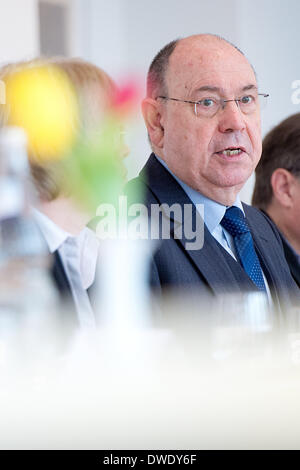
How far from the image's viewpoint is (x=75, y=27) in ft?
4.20

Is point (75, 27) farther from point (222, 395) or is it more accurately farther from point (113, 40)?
point (222, 395)

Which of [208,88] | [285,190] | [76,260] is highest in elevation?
[208,88]

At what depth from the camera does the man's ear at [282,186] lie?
4.94 ft

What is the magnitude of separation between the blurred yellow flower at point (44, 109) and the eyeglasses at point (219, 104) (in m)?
0.17

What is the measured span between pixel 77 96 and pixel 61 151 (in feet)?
0.27

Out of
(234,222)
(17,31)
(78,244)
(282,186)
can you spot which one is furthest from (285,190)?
(17,31)

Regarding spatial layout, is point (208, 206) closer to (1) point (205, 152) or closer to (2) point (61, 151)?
(1) point (205, 152)

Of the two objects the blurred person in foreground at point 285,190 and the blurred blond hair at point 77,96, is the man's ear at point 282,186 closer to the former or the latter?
the blurred person in foreground at point 285,190

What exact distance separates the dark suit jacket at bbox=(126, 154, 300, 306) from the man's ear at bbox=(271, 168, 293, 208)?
0.15 metres

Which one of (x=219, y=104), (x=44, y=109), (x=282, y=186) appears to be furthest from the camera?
(x=282, y=186)

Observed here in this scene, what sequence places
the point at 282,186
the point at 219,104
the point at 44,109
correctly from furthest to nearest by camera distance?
1. the point at 282,186
2. the point at 219,104
3. the point at 44,109

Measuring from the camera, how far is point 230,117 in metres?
1.33

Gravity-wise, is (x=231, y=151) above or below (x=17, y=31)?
Result: below
